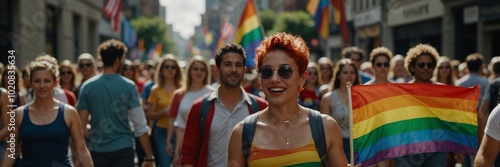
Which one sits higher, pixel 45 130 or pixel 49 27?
pixel 49 27

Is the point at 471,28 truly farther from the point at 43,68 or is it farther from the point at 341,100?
the point at 43,68

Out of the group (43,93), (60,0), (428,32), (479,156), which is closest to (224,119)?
(43,93)

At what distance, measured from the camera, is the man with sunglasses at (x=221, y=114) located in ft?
19.5

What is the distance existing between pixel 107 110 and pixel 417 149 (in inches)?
118

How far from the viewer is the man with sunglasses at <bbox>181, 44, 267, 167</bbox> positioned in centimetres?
593

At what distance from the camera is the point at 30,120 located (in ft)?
19.1

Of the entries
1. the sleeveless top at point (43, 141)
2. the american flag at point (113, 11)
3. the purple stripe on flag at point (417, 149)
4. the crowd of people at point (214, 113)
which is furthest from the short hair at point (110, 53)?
the american flag at point (113, 11)

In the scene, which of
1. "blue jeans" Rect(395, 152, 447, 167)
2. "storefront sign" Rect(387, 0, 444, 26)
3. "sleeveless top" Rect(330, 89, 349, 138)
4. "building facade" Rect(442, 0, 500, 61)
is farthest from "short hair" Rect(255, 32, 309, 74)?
"storefront sign" Rect(387, 0, 444, 26)

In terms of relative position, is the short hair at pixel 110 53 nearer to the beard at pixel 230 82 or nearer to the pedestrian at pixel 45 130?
the pedestrian at pixel 45 130

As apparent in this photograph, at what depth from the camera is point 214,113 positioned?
6090 millimetres

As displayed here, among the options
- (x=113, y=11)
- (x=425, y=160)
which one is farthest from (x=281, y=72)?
(x=113, y=11)

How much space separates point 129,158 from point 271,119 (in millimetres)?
3570

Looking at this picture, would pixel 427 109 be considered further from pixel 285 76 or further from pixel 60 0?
pixel 60 0

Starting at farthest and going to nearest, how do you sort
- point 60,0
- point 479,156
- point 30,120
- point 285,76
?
1. point 60,0
2. point 30,120
3. point 479,156
4. point 285,76
